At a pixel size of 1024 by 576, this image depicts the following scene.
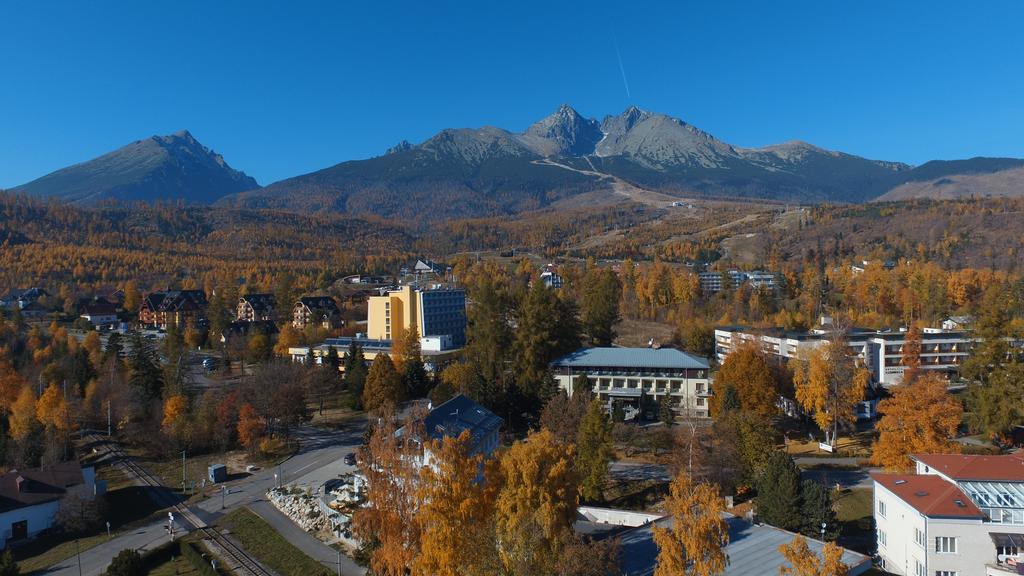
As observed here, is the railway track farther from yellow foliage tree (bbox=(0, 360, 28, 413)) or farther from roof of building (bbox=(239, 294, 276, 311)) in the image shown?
roof of building (bbox=(239, 294, 276, 311))

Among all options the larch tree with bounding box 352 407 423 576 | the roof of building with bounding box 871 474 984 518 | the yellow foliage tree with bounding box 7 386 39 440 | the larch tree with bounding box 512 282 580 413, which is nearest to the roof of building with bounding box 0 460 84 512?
the yellow foliage tree with bounding box 7 386 39 440

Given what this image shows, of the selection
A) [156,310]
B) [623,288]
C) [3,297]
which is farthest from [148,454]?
[3,297]

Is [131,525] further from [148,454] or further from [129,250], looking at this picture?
[129,250]

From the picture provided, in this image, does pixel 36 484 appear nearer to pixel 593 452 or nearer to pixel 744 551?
pixel 593 452

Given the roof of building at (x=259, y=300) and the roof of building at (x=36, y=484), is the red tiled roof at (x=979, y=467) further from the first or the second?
the roof of building at (x=259, y=300)

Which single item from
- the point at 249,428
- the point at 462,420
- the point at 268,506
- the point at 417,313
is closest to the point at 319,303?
the point at 417,313

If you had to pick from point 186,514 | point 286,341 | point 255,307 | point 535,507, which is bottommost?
point 186,514
